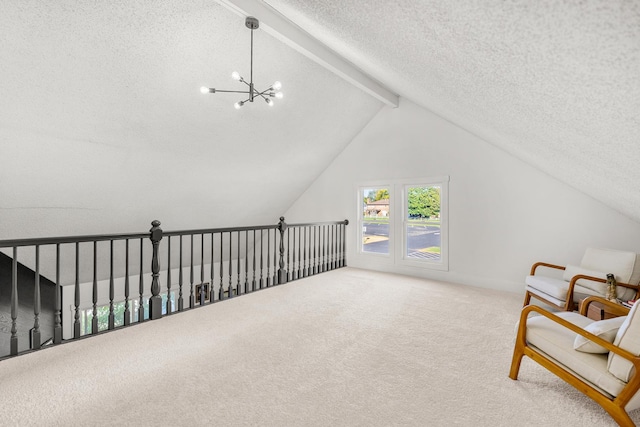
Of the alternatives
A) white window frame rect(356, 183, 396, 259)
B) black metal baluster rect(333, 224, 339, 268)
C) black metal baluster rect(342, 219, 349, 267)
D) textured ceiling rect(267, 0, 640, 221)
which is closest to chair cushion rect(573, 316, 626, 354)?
textured ceiling rect(267, 0, 640, 221)

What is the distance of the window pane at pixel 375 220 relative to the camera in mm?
5996

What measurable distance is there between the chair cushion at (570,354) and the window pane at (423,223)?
10.1 feet

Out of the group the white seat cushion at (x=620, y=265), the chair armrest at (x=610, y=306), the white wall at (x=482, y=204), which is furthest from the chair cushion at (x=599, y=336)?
the white wall at (x=482, y=204)

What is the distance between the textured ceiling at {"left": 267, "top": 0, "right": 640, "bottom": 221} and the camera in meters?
0.88

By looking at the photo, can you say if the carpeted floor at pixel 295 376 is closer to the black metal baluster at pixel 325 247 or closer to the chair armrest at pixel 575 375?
the chair armrest at pixel 575 375

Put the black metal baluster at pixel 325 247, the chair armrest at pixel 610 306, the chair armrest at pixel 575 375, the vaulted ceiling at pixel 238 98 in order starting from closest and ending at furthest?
the vaulted ceiling at pixel 238 98 < the chair armrest at pixel 575 375 < the chair armrest at pixel 610 306 < the black metal baluster at pixel 325 247

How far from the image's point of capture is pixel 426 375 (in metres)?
2.28

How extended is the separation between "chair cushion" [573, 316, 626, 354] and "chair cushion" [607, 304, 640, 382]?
0.08 meters

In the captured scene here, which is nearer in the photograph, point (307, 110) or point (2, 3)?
point (2, 3)

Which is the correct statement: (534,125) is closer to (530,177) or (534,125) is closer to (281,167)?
(530,177)

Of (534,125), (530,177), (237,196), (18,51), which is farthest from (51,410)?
(530,177)

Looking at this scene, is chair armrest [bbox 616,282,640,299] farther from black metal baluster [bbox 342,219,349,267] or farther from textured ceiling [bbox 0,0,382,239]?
textured ceiling [bbox 0,0,382,239]

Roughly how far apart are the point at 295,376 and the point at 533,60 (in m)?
2.33

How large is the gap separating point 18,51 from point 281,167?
3834mm
